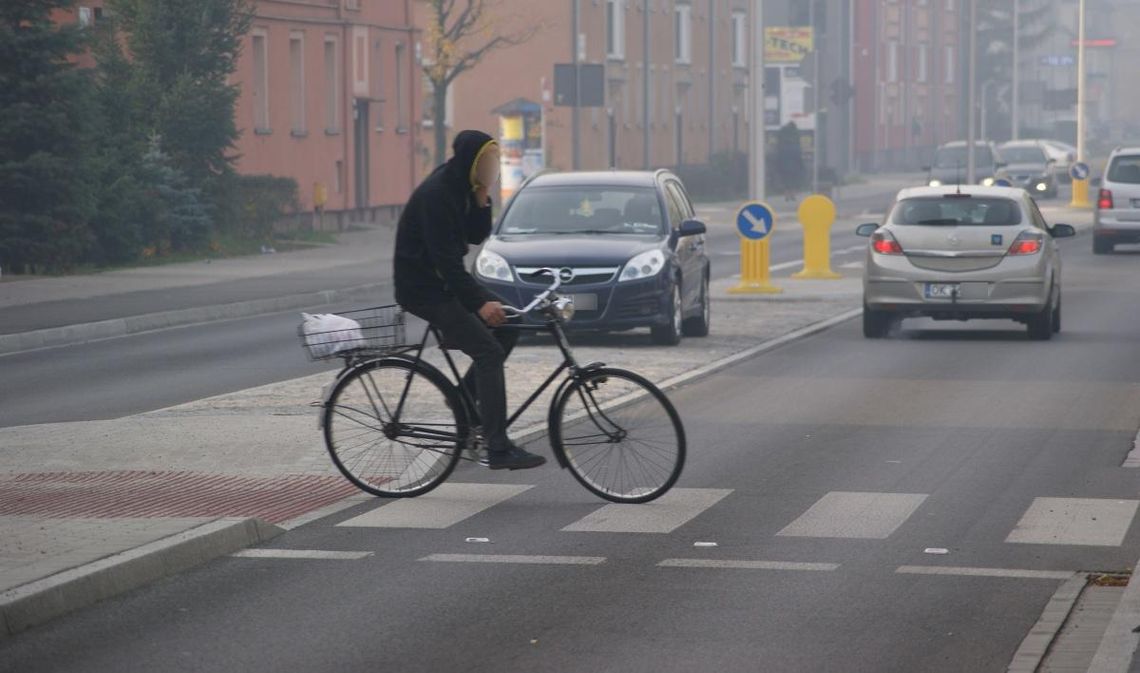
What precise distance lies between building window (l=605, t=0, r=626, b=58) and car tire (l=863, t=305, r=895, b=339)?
49.4 meters

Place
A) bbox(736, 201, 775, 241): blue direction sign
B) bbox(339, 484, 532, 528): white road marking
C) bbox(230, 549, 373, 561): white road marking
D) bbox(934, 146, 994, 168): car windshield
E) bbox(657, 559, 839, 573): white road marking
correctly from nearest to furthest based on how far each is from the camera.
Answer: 1. bbox(657, 559, 839, 573): white road marking
2. bbox(230, 549, 373, 561): white road marking
3. bbox(339, 484, 532, 528): white road marking
4. bbox(736, 201, 775, 241): blue direction sign
5. bbox(934, 146, 994, 168): car windshield

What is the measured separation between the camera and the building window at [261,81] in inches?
Result: 1718

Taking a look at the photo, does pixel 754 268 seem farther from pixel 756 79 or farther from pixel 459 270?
pixel 459 270

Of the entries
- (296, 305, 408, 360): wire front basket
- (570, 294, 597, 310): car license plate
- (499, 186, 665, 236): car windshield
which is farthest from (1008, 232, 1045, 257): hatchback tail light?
(296, 305, 408, 360): wire front basket

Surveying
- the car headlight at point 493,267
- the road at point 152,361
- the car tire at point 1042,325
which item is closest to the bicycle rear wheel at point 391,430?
the road at point 152,361

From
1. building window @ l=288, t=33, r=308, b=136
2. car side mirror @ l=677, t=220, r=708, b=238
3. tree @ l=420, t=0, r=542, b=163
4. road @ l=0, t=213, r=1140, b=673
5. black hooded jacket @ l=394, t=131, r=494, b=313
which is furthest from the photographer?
tree @ l=420, t=0, r=542, b=163

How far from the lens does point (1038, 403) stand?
1500 cm

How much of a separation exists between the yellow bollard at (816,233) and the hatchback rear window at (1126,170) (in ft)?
27.3

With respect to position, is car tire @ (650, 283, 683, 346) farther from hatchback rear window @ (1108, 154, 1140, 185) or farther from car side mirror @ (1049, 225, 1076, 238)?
hatchback rear window @ (1108, 154, 1140, 185)

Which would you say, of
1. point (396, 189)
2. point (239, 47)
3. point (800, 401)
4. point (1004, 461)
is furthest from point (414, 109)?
point (1004, 461)

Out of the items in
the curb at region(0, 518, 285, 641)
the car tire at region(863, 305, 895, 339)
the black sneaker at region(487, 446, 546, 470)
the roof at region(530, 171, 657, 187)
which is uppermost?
the roof at region(530, 171, 657, 187)

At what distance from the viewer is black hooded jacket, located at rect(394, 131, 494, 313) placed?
404 inches

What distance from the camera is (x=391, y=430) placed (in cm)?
1089

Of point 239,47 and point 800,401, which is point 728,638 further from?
point 239,47
